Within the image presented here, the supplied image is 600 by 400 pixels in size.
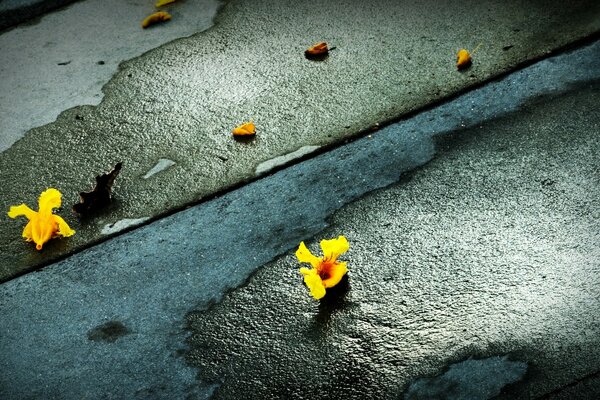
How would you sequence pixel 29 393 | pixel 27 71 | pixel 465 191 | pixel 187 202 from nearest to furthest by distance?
pixel 29 393 → pixel 465 191 → pixel 187 202 → pixel 27 71

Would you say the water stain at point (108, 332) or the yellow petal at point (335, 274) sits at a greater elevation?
the yellow petal at point (335, 274)

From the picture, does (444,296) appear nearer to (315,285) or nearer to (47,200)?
(315,285)

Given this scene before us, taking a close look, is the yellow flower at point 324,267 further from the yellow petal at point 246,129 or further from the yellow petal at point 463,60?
the yellow petal at point 463,60

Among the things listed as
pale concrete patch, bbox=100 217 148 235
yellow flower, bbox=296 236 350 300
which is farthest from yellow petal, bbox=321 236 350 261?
pale concrete patch, bbox=100 217 148 235

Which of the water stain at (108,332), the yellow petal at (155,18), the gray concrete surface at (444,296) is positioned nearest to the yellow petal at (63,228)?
the water stain at (108,332)

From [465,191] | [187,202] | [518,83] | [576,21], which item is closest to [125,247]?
[187,202]

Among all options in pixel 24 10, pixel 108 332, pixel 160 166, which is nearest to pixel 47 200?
pixel 160 166

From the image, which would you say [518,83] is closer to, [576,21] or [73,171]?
[576,21]
